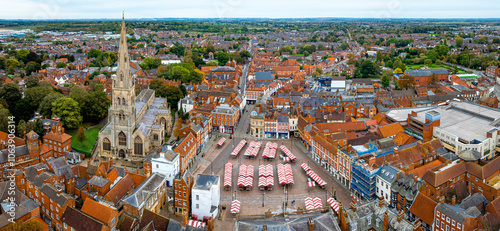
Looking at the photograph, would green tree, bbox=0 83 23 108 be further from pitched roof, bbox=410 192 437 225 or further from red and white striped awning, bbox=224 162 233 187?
pitched roof, bbox=410 192 437 225

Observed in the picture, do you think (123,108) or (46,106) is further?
(46,106)

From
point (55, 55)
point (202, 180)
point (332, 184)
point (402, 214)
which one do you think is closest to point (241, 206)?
point (202, 180)

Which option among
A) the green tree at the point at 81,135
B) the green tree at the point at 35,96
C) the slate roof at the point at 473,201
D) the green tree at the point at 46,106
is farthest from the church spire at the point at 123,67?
the slate roof at the point at 473,201

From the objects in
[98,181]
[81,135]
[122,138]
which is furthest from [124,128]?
[98,181]

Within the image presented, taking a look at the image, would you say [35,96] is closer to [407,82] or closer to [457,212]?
[457,212]

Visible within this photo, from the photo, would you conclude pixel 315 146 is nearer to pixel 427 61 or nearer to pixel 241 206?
pixel 241 206
